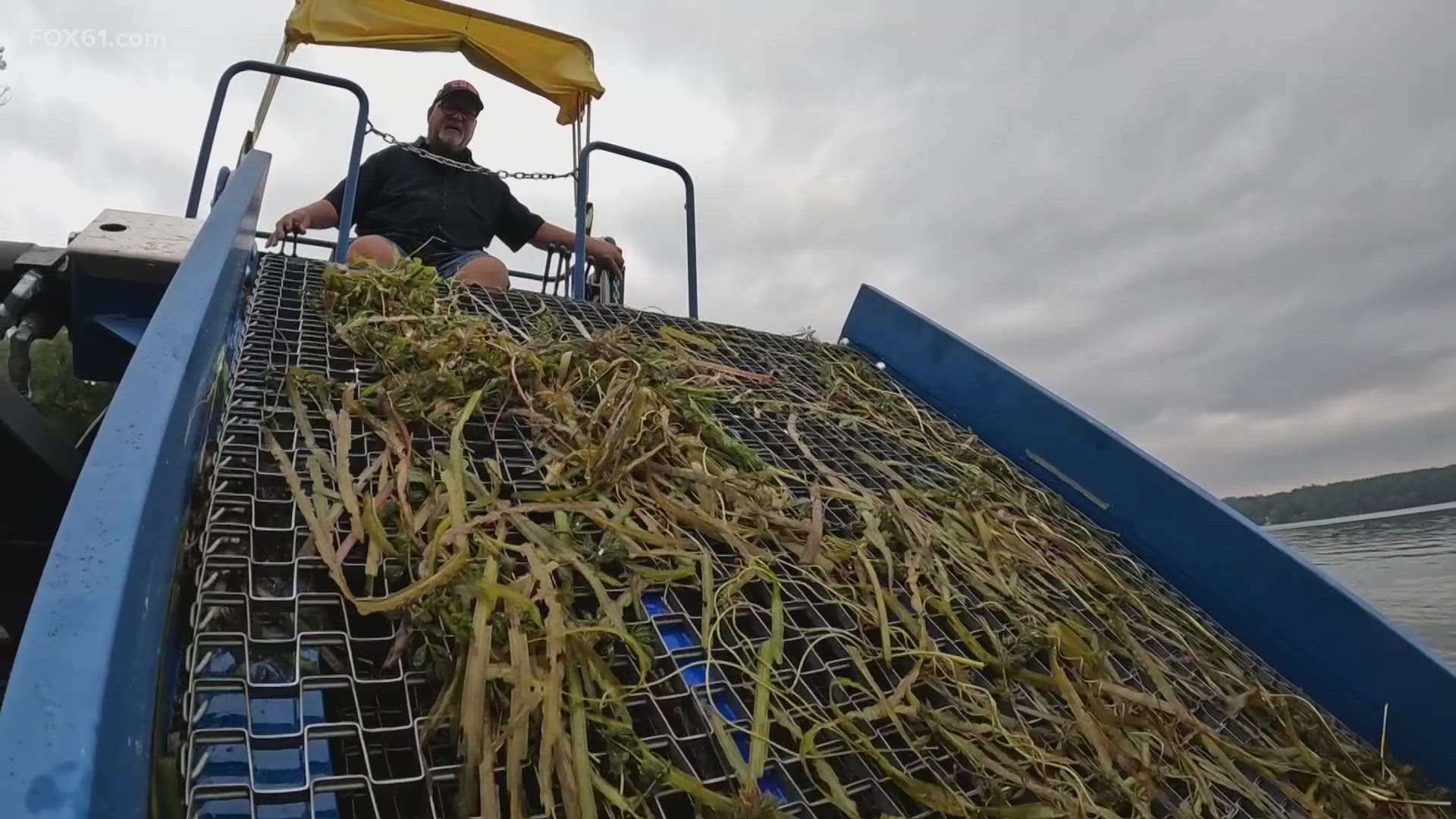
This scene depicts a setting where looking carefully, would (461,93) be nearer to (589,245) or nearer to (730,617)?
(589,245)

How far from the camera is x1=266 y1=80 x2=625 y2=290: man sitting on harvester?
12.7ft

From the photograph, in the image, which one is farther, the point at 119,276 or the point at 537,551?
the point at 119,276

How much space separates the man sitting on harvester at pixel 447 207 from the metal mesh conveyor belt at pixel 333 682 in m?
2.28

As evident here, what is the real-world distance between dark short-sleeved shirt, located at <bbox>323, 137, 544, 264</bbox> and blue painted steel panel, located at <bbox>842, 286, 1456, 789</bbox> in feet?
8.13

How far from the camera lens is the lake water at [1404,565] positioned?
299cm

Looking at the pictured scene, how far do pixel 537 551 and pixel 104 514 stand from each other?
64cm

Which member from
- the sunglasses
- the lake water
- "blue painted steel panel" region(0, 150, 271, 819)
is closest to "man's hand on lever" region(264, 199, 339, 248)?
the sunglasses

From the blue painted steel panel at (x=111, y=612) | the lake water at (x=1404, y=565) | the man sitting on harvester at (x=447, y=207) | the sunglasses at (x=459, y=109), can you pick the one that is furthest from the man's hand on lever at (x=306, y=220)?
the lake water at (x=1404, y=565)

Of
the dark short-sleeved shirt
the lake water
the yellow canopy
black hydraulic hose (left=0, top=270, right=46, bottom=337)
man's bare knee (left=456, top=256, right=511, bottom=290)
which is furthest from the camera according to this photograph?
the yellow canopy

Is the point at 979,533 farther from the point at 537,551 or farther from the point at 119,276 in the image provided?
the point at 119,276

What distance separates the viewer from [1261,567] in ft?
7.18

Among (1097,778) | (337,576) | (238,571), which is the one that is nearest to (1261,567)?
(1097,778)

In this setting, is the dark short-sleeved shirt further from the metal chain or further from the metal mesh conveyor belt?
the metal mesh conveyor belt

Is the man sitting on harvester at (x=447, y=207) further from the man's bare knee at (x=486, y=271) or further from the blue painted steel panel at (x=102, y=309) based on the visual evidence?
the blue painted steel panel at (x=102, y=309)
